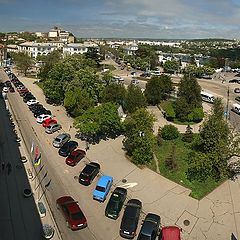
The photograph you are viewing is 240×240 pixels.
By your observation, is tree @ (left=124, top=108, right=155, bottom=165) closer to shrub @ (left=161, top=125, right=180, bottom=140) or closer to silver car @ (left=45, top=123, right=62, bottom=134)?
shrub @ (left=161, top=125, right=180, bottom=140)

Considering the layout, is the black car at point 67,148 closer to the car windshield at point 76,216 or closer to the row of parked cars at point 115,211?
the row of parked cars at point 115,211

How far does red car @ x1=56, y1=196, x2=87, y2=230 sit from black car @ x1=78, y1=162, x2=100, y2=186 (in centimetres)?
347

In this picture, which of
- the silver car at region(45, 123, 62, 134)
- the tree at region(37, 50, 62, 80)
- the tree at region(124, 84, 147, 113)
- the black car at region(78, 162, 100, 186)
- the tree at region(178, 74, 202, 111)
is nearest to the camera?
the black car at region(78, 162, 100, 186)

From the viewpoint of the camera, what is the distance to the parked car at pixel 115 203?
19242mm

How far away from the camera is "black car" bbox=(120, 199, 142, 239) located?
1759cm

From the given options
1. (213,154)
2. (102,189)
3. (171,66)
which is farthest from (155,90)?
(171,66)

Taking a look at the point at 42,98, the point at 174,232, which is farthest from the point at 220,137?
the point at 42,98

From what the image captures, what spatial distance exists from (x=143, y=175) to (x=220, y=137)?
262 inches

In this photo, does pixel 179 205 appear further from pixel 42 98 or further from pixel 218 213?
pixel 42 98

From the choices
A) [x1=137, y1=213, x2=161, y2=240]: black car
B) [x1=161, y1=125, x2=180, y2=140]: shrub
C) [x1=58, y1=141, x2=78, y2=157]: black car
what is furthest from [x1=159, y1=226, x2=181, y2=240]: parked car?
[x1=161, y1=125, x2=180, y2=140]: shrub

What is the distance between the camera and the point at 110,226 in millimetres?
18609

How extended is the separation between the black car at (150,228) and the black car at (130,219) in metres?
0.51

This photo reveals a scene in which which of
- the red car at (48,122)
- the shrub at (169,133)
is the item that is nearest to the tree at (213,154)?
the shrub at (169,133)

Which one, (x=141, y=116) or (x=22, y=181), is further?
(x=141, y=116)
